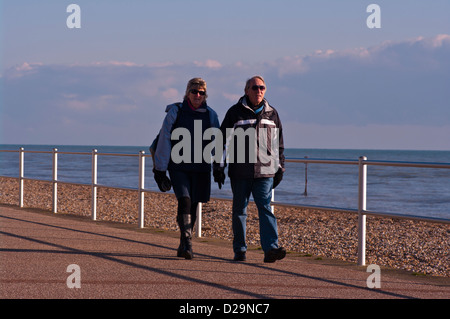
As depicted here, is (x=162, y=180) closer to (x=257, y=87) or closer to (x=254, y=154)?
(x=254, y=154)

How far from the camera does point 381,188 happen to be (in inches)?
1396

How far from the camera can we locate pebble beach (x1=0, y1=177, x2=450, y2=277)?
11.4 meters

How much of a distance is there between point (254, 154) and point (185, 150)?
764 mm

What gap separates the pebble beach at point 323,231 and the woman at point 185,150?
163cm

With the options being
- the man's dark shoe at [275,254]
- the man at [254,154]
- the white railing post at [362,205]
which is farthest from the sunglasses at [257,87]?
the man's dark shoe at [275,254]

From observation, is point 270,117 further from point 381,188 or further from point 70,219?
point 381,188

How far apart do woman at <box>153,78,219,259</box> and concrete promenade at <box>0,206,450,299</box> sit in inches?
19.6

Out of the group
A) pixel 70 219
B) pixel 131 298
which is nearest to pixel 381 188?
pixel 70 219

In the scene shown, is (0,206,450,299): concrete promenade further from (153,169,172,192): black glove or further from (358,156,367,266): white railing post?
(153,169,172,192): black glove

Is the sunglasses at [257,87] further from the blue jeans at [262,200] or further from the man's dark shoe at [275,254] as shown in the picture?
the man's dark shoe at [275,254]

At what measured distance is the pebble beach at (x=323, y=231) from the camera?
37.4 feet

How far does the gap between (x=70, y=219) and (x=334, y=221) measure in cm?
831

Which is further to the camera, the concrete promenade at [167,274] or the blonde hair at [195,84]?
the blonde hair at [195,84]

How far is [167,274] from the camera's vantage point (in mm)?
6094
